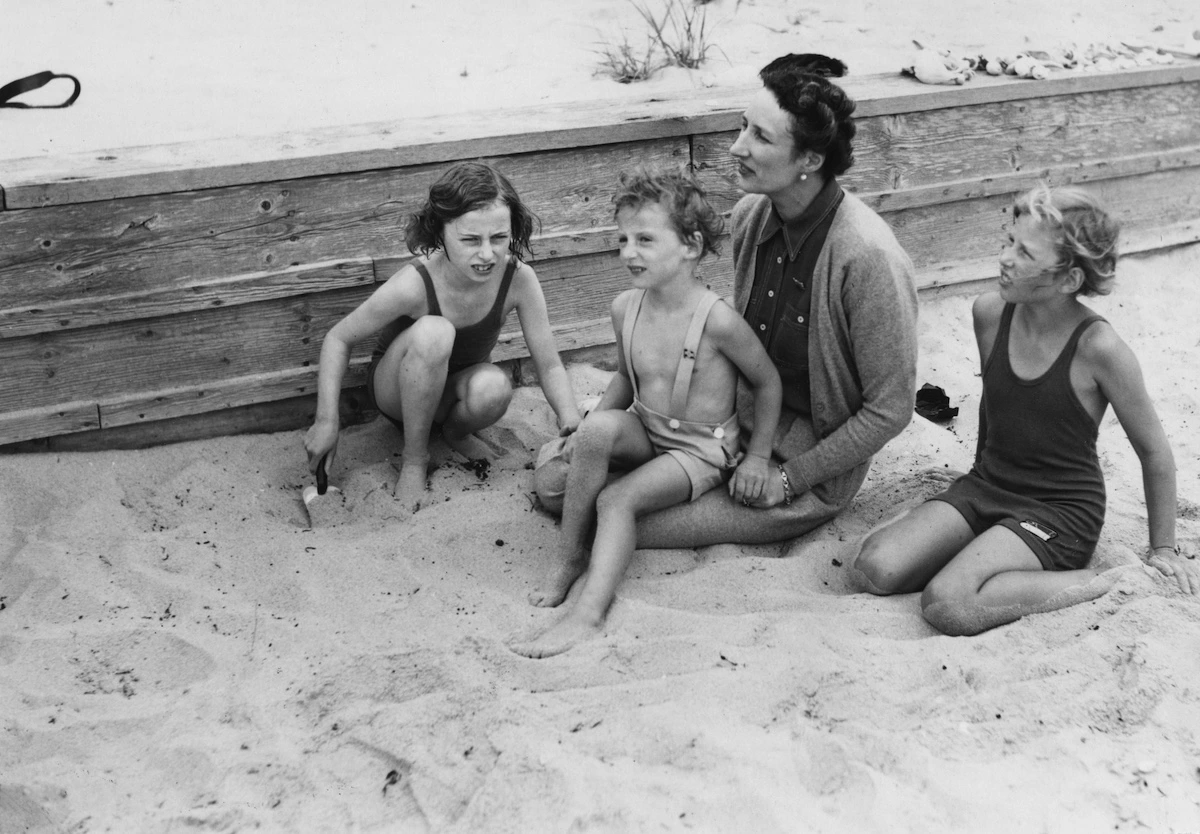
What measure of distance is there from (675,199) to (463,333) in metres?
0.86

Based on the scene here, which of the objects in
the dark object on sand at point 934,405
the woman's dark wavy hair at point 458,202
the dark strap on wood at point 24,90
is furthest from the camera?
the dark strap on wood at point 24,90

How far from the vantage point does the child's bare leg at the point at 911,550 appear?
302 centimetres

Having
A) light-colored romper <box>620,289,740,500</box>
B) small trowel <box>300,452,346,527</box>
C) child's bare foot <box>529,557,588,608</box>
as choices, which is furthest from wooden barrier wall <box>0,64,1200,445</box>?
child's bare foot <box>529,557,588,608</box>

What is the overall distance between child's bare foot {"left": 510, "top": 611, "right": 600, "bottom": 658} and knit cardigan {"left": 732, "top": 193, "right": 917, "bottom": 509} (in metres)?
0.76

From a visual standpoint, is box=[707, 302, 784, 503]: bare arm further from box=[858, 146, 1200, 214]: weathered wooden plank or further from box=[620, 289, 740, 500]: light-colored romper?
box=[858, 146, 1200, 214]: weathered wooden plank

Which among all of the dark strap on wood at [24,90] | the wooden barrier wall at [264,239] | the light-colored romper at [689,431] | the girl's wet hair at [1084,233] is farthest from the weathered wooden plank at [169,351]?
the girl's wet hair at [1084,233]

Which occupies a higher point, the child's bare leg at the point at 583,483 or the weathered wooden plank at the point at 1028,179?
the weathered wooden plank at the point at 1028,179

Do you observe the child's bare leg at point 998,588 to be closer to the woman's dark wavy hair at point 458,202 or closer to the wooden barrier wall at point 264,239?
the woman's dark wavy hair at point 458,202

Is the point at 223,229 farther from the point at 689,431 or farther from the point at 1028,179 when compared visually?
the point at 1028,179

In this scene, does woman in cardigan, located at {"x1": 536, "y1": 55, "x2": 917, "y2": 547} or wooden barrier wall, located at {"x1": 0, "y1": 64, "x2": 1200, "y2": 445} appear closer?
woman in cardigan, located at {"x1": 536, "y1": 55, "x2": 917, "y2": 547}

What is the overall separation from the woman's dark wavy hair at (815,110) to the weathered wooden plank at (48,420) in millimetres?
2237

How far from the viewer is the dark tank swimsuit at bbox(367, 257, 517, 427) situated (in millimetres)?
3508

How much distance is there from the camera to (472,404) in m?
3.58

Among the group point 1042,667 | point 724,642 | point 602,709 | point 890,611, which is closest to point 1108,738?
point 1042,667
